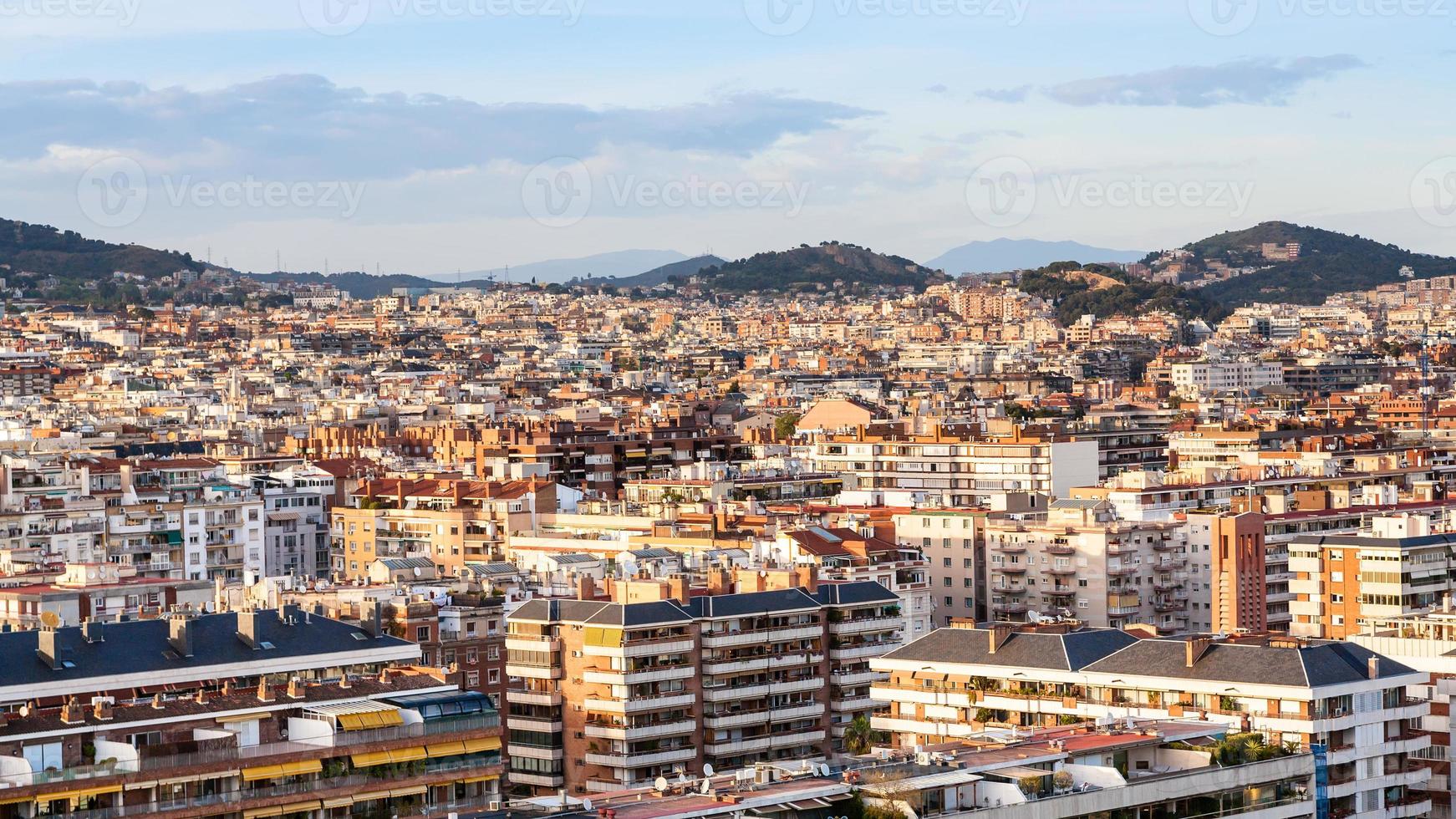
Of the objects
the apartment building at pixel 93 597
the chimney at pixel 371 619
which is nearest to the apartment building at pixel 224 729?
the chimney at pixel 371 619

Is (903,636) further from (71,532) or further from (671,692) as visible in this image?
(71,532)

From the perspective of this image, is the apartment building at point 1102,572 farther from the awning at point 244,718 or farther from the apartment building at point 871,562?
the awning at point 244,718

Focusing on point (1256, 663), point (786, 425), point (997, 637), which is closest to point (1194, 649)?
point (1256, 663)

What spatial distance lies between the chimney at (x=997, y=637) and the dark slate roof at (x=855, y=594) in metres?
6.30

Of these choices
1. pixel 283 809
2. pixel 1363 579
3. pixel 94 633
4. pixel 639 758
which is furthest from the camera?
pixel 1363 579

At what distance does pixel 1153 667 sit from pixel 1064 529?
885 inches

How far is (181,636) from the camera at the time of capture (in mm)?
33375

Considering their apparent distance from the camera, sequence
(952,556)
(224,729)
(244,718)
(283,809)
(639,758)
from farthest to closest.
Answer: (952,556) < (639,758) < (244,718) < (224,729) < (283,809)

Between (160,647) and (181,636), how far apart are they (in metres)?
0.28

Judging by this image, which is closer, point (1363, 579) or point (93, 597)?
point (93, 597)

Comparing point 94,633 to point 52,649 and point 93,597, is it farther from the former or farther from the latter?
point 93,597

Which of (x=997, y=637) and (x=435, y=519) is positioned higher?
(x=997, y=637)

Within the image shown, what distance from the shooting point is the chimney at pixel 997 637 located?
36.8 meters

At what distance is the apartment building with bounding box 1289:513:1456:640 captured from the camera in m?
48.8
